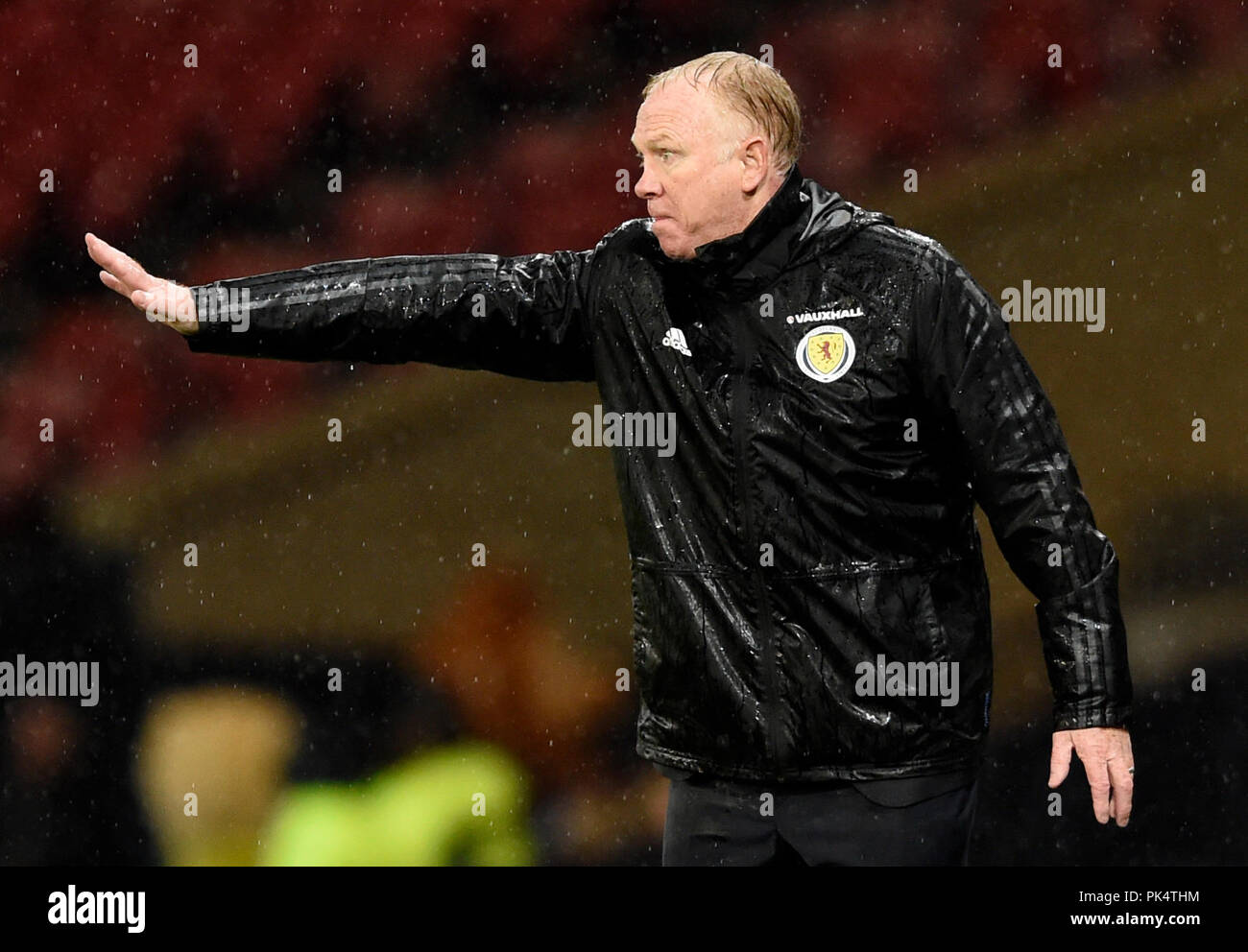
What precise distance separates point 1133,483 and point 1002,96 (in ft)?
2.73

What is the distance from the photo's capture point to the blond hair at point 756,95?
2139mm

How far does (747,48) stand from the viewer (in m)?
3.64

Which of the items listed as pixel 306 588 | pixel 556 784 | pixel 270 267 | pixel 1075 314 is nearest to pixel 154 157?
pixel 270 267

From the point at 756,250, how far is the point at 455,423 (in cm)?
178

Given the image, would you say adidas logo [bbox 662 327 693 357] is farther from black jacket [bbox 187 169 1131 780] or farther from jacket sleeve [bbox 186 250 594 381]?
jacket sleeve [bbox 186 250 594 381]

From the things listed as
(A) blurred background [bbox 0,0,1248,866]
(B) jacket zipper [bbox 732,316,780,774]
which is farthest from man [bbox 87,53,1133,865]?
(A) blurred background [bbox 0,0,1248,866]

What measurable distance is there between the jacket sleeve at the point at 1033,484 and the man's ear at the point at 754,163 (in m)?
0.24

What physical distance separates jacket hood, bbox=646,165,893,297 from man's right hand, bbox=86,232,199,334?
608 mm

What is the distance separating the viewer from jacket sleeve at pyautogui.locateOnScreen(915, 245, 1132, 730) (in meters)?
2.05

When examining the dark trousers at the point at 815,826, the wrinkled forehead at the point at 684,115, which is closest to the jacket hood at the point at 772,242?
the wrinkled forehead at the point at 684,115

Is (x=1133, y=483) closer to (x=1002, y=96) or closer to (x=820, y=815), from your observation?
(x=1002, y=96)

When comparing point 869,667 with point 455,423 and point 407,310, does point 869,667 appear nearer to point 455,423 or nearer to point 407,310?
point 407,310

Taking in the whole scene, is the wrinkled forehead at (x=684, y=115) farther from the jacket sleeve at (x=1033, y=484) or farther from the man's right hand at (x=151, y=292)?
the man's right hand at (x=151, y=292)

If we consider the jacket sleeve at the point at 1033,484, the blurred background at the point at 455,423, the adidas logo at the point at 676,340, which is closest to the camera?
the jacket sleeve at the point at 1033,484
